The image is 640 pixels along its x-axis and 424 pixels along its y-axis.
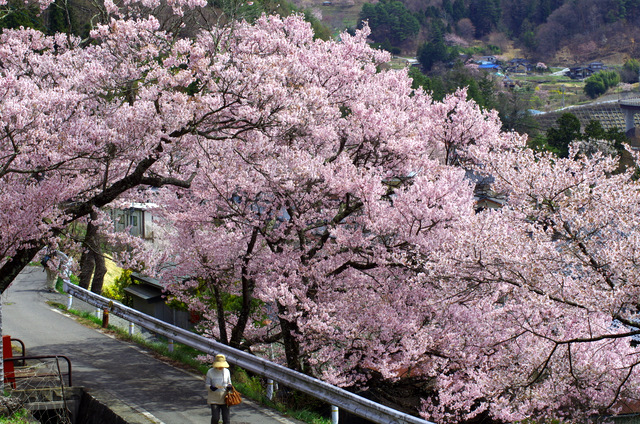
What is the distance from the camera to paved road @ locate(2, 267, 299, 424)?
9516 millimetres

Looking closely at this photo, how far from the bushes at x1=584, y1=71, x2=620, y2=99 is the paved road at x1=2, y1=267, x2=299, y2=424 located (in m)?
132

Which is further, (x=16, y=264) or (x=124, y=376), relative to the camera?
(x=124, y=376)

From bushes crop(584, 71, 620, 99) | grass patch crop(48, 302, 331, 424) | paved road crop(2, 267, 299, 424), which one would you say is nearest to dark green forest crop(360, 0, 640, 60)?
bushes crop(584, 71, 620, 99)

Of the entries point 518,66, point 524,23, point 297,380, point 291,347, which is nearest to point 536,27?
point 524,23

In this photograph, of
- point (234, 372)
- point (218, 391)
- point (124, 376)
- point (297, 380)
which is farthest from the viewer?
point (234, 372)

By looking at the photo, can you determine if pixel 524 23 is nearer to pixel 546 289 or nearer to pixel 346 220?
pixel 346 220

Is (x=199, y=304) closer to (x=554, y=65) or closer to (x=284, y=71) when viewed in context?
(x=284, y=71)

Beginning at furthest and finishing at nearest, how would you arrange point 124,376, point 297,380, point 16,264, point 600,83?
point 600,83 → point 124,376 → point 16,264 → point 297,380

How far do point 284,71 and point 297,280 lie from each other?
402cm

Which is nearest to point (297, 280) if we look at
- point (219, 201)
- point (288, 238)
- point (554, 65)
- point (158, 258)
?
point (288, 238)

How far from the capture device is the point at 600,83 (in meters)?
130

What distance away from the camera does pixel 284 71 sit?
1190 centimetres

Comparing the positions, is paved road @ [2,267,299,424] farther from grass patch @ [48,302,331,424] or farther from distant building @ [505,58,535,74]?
distant building @ [505,58,535,74]

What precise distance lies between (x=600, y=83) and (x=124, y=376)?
13643 cm
